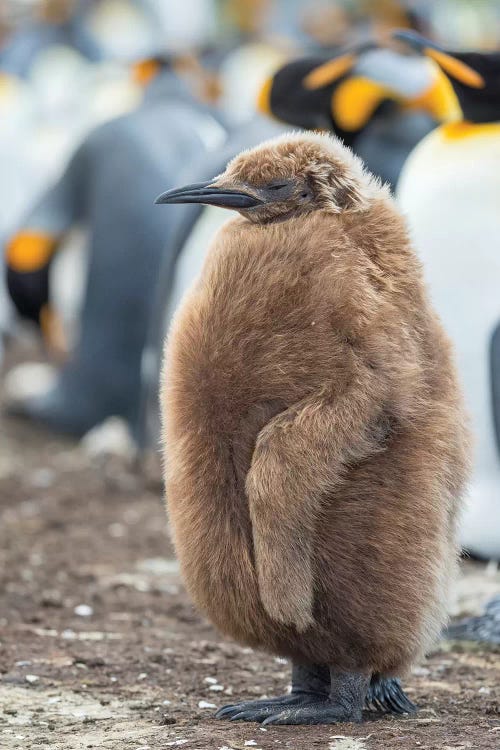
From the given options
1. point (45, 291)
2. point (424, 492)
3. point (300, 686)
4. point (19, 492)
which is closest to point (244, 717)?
point (300, 686)

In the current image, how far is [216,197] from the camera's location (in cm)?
231

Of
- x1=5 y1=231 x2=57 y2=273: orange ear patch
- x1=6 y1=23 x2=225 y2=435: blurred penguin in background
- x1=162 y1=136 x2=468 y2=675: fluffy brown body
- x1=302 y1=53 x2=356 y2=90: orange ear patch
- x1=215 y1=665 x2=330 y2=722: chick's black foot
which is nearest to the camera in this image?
x1=162 y1=136 x2=468 y2=675: fluffy brown body

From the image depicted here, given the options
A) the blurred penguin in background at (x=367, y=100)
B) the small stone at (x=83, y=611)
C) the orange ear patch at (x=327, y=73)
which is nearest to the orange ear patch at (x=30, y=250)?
the blurred penguin in background at (x=367, y=100)

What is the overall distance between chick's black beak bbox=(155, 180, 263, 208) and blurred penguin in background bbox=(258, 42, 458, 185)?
8.66 ft

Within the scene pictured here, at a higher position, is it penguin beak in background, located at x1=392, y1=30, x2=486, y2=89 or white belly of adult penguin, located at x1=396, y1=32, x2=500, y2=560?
penguin beak in background, located at x1=392, y1=30, x2=486, y2=89

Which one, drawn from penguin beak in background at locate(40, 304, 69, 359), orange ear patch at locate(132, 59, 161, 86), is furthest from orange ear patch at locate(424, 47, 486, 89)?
orange ear patch at locate(132, 59, 161, 86)

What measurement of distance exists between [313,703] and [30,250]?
422 centimetres

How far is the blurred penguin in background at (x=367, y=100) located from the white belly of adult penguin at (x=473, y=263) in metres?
1.01

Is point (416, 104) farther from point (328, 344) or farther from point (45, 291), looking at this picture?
point (328, 344)

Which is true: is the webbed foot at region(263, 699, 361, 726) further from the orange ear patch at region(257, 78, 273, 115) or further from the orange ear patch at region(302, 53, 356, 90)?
the orange ear patch at region(257, 78, 273, 115)

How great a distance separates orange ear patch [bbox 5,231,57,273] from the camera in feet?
20.6

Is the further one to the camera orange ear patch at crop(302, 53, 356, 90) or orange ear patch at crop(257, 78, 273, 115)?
orange ear patch at crop(257, 78, 273, 115)

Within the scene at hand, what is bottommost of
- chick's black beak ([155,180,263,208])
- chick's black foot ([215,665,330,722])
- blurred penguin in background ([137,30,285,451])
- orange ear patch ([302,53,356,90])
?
chick's black foot ([215,665,330,722])

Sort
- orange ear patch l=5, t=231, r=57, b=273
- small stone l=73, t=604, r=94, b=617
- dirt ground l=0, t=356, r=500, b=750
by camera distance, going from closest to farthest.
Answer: dirt ground l=0, t=356, r=500, b=750
small stone l=73, t=604, r=94, b=617
orange ear patch l=5, t=231, r=57, b=273
